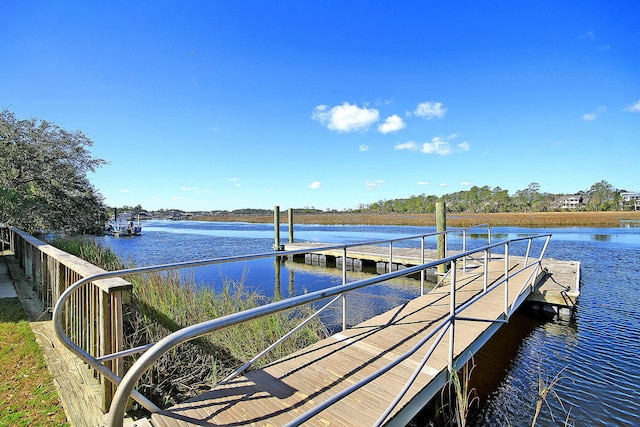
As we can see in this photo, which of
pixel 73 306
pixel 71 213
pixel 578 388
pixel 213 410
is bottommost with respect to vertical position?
pixel 578 388

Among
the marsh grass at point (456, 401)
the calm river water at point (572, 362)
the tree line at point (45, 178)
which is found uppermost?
the tree line at point (45, 178)

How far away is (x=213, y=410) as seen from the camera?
83.4 inches

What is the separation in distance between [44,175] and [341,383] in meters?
12.7

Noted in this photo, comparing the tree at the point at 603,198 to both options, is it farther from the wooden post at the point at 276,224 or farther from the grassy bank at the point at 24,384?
the grassy bank at the point at 24,384

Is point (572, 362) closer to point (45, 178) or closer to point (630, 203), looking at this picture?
point (45, 178)

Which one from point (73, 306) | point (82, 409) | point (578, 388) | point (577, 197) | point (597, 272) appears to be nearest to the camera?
point (82, 409)

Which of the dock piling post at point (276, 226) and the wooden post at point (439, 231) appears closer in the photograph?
the wooden post at point (439, 231)

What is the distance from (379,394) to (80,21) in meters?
11.0

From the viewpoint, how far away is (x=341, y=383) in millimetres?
2588

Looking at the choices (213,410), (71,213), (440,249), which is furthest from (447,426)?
(71,213)

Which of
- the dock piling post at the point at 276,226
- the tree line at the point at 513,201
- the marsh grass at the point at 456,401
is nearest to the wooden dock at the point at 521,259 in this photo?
the dock piling post at the point at 276,226

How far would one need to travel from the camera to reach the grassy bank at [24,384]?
246 centimetres

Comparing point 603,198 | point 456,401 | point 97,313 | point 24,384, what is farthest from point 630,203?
point 24,384

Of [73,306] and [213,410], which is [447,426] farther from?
[73,306]
